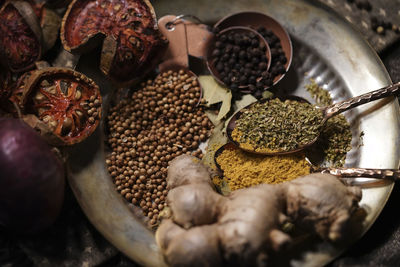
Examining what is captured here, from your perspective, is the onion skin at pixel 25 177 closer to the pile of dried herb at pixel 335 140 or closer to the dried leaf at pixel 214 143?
the dried leaf at pixel 214 143

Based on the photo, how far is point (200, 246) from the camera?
176 centimetres

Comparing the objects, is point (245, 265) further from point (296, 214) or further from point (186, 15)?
point (186, 15)

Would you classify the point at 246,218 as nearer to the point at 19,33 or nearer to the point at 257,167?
the point at 257,167

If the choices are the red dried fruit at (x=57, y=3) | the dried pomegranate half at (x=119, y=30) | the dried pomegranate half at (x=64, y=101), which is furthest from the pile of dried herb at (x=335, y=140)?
the red dried fruit at (x=57, y=3)

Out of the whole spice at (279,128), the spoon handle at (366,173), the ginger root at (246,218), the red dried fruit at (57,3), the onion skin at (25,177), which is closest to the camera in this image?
the ginger root at (246,218)

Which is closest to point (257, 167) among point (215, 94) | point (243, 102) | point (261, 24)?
point (243, 102)

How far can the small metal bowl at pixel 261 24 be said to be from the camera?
2443 millimetres

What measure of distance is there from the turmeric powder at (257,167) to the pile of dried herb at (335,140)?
188mm

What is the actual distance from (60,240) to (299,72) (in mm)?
1962

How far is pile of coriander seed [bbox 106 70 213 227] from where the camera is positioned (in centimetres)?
238

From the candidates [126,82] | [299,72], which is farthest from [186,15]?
[299,72]

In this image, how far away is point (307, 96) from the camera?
2.53 m

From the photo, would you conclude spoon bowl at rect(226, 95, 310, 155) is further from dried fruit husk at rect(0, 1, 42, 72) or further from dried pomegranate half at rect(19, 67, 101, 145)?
dried fruit husk at rect(0, 1, 42, 72)

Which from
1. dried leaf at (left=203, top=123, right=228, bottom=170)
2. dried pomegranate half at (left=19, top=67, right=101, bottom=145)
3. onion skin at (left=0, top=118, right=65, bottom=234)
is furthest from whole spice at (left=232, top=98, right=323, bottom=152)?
onion skin at (left=0, top=118, right=65, bottom=234)
